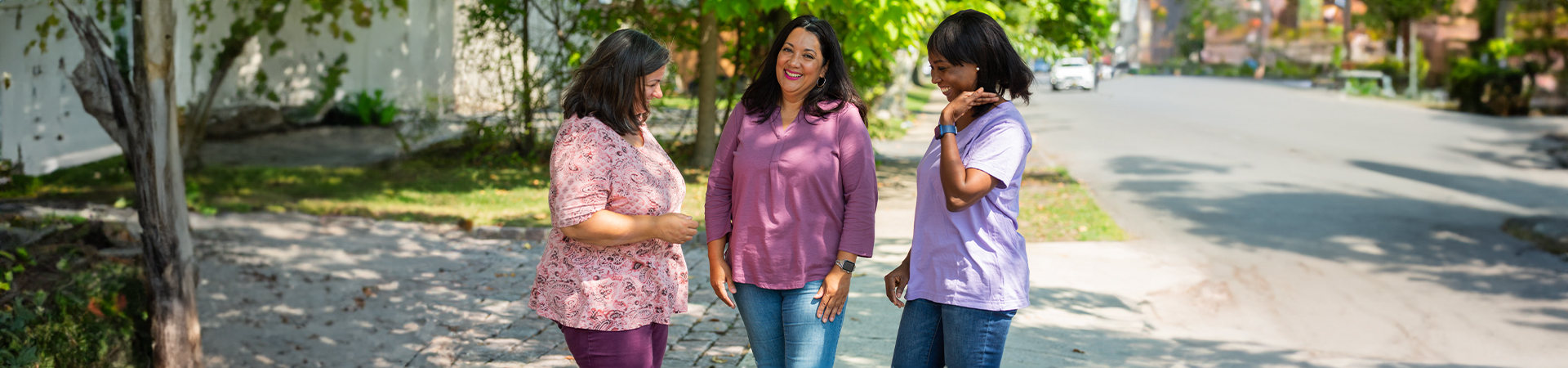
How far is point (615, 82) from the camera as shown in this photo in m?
2.81

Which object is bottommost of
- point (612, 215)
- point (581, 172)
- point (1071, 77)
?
point (612, 215)

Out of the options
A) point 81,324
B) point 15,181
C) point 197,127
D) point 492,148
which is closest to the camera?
point 81,324

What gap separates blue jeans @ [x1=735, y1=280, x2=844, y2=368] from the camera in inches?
117

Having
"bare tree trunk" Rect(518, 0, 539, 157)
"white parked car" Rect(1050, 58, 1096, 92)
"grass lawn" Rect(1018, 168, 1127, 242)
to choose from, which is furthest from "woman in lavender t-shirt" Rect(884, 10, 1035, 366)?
"white parked car" Rect(1050, 58, 1096, 92)

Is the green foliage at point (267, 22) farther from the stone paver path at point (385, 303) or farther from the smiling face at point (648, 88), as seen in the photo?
the smiling face at point (648, 88)

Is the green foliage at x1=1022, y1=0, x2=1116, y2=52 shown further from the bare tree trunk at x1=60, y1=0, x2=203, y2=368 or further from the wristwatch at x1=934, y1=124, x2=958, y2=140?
the wristwatch at x1=934, y1=124, x2=958, y2=140

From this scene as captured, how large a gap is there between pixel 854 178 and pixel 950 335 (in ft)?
1.65

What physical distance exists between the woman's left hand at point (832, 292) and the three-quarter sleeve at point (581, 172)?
654 millimetres

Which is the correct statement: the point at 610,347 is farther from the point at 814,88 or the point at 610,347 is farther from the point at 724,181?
the point at 814,88

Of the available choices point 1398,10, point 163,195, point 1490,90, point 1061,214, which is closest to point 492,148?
point 1061,214

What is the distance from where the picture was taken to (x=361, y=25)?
16.1 meters

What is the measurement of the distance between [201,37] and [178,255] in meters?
11.3

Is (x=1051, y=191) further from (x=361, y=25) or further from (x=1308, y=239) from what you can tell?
(x=361, y=25)

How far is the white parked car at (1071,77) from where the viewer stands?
3975cm
